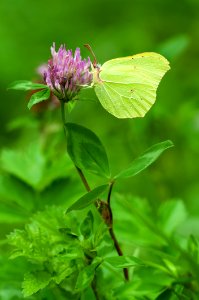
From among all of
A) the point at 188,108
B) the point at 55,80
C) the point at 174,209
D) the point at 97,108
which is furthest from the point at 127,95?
the point at 97,108

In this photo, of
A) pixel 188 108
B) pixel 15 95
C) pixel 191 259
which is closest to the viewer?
pixel 191 259

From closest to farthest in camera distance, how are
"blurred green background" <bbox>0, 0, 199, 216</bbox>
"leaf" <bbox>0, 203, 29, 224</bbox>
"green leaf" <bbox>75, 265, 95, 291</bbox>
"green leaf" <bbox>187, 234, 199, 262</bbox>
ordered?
"green leaf" <bbox>75, 265, 95, 291</bbox>, "green leaf" <bbox>187, 234, 199, 262</bbox>, "leaf" <bbox>0, 203, 29, 224</bbox>, "blurred green background" <bbox>0, 0, 199, 216</bbox>

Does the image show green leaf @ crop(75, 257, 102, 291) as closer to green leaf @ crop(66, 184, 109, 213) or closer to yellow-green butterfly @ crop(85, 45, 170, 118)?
green leaf @ crop(66, 184, 109, 213)

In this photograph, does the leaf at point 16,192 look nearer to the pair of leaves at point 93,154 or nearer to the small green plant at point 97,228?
the small green plant at point 97,228

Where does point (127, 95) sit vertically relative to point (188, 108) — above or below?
above

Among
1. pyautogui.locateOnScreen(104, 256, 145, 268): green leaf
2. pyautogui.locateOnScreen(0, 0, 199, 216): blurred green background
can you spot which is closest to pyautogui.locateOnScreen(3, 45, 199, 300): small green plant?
pyautogui.locateOnScreen(104, 256, 145, 268): green leaf

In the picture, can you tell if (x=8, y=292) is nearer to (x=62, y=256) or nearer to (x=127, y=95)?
(x=62, y=256)
